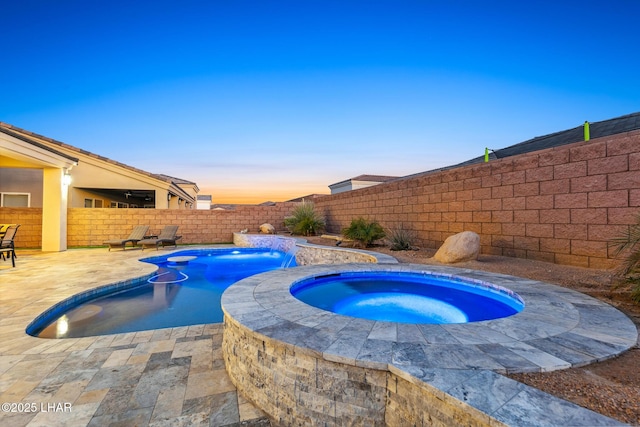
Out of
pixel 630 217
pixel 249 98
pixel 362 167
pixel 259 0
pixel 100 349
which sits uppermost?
pixel 259 0

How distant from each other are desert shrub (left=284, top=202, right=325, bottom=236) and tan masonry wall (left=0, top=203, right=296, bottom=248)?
1.70 m

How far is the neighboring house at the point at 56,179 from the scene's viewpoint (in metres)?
8.13

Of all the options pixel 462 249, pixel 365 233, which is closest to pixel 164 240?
pixel 365 233

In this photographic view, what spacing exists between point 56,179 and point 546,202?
13.8m

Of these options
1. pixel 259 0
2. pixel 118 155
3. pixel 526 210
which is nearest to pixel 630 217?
pixel 526 210

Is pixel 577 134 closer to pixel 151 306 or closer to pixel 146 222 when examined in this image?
pixel 151 306

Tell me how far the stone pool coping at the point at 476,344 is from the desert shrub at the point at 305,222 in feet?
29.7

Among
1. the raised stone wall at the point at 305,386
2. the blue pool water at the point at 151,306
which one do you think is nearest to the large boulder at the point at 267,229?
the blue pool water at the point at 151,306

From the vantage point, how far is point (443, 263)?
559 cm

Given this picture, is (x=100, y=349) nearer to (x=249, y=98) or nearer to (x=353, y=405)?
(x=353, y=405)

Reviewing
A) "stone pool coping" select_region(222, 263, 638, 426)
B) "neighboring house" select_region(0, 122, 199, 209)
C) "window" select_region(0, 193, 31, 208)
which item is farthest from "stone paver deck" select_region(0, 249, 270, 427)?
"window" select_region(0, 193, 31, 208)

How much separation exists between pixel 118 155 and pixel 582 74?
2159 centimetres

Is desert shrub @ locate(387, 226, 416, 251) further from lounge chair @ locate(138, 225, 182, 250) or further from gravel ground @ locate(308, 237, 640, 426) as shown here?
lounge chair @ locate(138, 225, 182, 250)

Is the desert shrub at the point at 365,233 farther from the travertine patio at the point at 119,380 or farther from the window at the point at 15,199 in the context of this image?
the window at the point at 15,199
